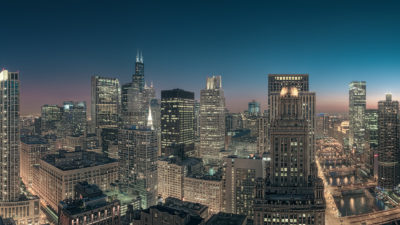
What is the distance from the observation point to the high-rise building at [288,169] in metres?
88.9

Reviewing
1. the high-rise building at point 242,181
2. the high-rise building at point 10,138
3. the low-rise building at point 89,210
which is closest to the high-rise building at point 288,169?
the high-rise building at point 242,181

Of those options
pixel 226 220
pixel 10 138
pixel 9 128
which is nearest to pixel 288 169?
pixel 226 220

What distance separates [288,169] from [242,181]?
7401 cm

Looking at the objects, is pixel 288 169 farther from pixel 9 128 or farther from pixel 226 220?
pixel 9 128

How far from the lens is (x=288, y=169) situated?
331 ft

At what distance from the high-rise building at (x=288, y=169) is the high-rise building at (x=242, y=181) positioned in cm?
6568

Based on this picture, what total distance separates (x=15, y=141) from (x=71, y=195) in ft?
148

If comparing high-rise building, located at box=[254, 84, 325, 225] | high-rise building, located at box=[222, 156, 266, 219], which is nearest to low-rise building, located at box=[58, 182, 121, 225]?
high-rise building, located at box=[254, 84, 325, 225]

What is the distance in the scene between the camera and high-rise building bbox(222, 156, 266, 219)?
170 m

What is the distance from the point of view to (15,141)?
18025 cm

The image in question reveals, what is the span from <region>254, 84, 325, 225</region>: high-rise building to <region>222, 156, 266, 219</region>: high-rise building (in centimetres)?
6568

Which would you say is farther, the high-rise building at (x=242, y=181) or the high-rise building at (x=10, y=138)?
the high-rise building at (x=10, y=138)

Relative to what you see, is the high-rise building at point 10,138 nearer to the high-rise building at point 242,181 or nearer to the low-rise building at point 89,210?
the low-rise building at point 89,210

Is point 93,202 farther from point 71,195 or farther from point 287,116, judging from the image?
point 287,116
